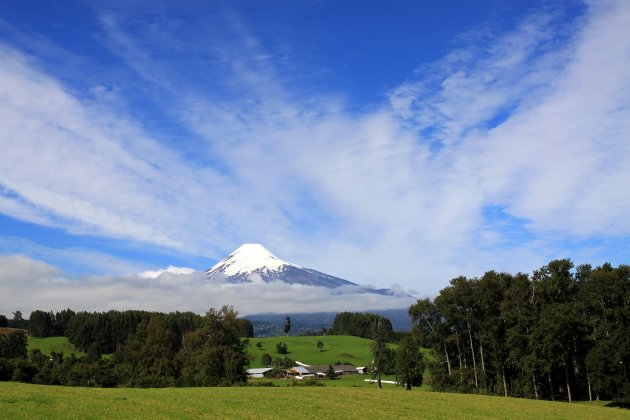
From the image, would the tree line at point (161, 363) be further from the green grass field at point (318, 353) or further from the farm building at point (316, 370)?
the green grass field at point (318, 353)

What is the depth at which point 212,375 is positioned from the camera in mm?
83812

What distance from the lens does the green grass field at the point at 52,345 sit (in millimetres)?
154450

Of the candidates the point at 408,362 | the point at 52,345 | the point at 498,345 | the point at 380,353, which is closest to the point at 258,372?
the point at 380,353

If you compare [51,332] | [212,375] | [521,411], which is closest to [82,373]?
[212,375]

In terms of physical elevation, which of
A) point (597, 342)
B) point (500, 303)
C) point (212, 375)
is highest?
point (500, 303)

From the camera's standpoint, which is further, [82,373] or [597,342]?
[82,373]

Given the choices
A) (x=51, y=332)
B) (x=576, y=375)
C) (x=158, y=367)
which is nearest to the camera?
(x=576, y=375)

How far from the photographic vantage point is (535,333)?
Answer: 64188mm

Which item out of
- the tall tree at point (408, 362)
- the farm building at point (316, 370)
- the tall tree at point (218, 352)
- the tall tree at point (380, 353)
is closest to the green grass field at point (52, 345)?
the farm building at point (316, 370)

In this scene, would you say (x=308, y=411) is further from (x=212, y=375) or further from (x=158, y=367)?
(x=158, y=367)

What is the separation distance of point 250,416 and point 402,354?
55.8 m

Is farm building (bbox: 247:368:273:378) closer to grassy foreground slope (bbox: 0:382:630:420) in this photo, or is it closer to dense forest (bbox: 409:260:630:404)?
dense forest (bbox: 409:260:630:404)

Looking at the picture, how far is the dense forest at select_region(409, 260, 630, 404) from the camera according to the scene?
60.7 m

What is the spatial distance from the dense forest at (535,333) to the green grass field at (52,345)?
123004mm
